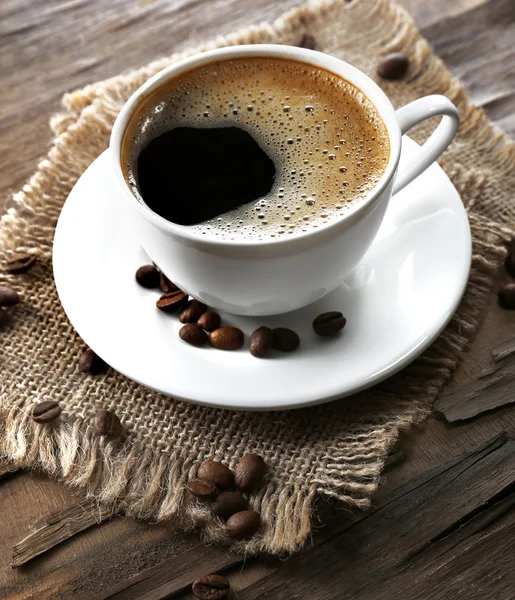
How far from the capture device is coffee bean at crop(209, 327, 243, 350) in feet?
3.80

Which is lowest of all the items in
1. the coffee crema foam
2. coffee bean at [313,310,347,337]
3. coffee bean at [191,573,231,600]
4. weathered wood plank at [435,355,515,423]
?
coffee bean at [191,573,231,600]

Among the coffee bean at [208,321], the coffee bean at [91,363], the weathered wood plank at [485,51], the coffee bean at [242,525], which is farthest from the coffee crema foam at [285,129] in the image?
the weathered wood plank at [485,51]

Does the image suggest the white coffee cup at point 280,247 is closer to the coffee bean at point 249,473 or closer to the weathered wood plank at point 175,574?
the coffee bean at point 249,473

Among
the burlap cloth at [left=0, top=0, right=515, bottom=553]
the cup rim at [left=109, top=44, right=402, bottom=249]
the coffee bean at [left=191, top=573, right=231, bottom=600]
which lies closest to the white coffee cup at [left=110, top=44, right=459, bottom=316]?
the cup rim at [left=109, top=44, right=402, bottom=249]

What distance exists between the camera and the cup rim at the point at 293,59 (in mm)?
1017

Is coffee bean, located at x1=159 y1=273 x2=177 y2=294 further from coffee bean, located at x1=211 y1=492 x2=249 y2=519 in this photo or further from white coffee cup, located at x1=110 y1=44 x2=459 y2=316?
coffee bean, located at x1=211 y1=492 x2=249 y2=519

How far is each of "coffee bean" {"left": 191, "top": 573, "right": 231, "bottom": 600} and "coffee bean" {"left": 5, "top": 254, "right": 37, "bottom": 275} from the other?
2.14 ft

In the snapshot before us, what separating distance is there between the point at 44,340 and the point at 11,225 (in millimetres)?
269

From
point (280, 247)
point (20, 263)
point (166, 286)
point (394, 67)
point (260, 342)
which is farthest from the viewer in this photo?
point (394, 67)

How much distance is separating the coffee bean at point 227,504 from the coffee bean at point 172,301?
12.3 inches

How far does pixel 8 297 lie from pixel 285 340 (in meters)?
0.51

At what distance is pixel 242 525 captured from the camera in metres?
1.05

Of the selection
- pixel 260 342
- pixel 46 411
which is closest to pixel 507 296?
pixel 260 342

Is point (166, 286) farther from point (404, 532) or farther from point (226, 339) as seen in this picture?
point (404, 532)
